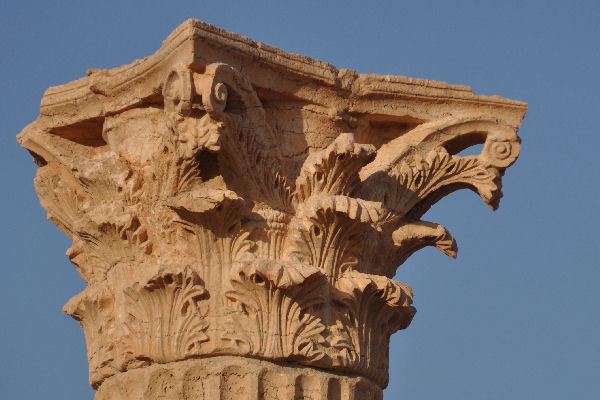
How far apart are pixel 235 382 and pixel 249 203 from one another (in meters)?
1.79

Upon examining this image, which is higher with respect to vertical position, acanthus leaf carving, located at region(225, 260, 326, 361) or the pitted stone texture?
acanthus leaf carving, located at region(225, 260, 326, 361)

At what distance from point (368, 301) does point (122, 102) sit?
3.22 m

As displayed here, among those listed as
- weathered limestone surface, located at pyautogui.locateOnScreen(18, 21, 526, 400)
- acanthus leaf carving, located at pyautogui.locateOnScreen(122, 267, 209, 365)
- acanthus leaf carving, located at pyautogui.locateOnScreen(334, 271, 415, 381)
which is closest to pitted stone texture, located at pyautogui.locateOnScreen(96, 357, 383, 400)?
weathered limestone surface, located at pyautogui.locateOnScreen(18, 21, 526, 400)

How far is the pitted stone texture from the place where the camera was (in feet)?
54.2

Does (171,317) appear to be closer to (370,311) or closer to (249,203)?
(249,203)

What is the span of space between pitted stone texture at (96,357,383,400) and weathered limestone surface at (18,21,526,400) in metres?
0.02

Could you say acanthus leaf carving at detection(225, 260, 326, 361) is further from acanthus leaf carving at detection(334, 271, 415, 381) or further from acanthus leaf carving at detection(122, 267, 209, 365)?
acanthus leaf carving at detection(334, 271, 415, 381)

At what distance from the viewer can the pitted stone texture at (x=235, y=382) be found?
16.5 meters

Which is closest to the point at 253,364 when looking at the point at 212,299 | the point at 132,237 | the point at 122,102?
the point at 212,299

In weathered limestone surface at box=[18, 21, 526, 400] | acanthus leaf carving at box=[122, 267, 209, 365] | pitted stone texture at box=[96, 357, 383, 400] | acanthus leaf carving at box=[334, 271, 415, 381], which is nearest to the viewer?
pitted stone texture at box=[96, 357, 383, 400]

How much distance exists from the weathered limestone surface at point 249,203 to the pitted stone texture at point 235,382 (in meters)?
0.02

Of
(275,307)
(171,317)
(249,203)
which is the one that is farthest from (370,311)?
(171,317)

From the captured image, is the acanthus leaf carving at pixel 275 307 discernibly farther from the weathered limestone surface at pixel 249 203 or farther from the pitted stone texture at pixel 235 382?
the pitted stone texture at pixel 235 382

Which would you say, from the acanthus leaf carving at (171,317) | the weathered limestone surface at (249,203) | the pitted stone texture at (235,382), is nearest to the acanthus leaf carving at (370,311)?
the weathered limestone surface at (249,203)
